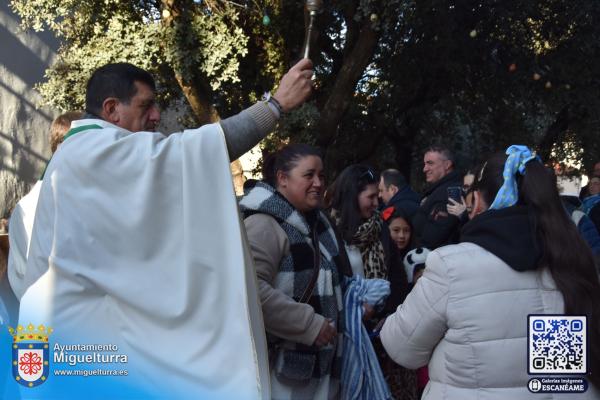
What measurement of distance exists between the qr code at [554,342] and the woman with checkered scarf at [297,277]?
106 cm

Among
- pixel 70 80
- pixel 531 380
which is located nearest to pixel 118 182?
pixel 531 380

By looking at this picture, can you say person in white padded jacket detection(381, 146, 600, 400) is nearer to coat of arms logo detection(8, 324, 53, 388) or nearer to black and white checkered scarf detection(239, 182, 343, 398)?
black and white checkered scarf detection(239, 182, 343, 398)

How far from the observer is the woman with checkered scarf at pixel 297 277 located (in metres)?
3.36

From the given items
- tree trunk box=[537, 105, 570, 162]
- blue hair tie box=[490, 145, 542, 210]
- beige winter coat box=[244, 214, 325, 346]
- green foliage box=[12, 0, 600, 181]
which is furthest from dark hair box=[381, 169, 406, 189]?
tree trunk box=[537, 105, 570, 162]

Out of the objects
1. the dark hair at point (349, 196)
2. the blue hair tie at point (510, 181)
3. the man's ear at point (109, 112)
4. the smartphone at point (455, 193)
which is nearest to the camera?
the blue hair tie at point (510, 181)

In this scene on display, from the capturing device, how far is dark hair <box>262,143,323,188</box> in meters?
3.77

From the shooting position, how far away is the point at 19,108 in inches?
534

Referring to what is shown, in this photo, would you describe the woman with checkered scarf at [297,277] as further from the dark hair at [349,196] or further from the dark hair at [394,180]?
the dark hair at [394,180]

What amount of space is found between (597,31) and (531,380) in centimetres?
1082

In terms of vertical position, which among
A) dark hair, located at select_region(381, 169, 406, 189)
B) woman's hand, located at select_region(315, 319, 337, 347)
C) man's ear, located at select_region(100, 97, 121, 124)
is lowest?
woman's hand, located at select_region(315, 319, 337, 347)

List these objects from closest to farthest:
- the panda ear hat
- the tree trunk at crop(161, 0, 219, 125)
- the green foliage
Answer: the panda ear hat
the tree trunk at crop(161, 0, 219, 125)
the green foliage

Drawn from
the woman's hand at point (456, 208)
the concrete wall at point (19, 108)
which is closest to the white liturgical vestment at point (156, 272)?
the woman's hand at point (456, 208)

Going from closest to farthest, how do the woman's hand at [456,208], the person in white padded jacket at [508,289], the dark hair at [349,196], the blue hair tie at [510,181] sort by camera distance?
the person in white padded jacket at [508,289], the blue hair tie at [510,181], the dark hair at [349,196], the woman's hand at [456,208]

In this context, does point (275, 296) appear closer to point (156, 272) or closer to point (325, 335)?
point (325, 335)
